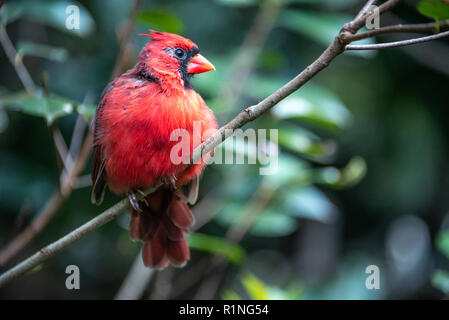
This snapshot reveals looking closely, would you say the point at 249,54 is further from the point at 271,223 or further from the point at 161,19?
the point at 271,223

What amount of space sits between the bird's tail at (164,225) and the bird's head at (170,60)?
61 cm

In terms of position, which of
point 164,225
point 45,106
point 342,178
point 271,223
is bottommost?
point 271,223

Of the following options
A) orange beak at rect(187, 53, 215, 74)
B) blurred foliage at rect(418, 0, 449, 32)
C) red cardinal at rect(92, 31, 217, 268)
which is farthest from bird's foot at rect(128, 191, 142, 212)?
Result: blurred foliage at rect(418, 0, 449, 32)

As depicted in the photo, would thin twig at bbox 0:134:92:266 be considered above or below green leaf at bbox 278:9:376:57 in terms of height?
below

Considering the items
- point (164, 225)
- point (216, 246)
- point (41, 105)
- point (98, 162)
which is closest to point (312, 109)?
point (216, 246)

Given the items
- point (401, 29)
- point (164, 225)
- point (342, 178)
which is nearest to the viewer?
point (401, 29)

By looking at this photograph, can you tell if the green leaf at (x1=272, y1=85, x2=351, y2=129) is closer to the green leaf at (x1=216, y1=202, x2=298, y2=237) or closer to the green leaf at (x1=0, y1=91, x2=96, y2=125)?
the green leaf at (x1=216, y1=202, x2=298, y2=237)

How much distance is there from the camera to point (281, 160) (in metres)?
3.37

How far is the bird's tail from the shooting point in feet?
9.19

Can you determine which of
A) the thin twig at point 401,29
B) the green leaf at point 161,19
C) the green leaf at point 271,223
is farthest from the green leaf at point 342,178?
the thin twig at point 401,29

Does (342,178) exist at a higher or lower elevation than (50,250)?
lower

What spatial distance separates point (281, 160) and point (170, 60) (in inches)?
43.5

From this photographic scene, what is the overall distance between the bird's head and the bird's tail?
0.61 meters

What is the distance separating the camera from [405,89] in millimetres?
4281
